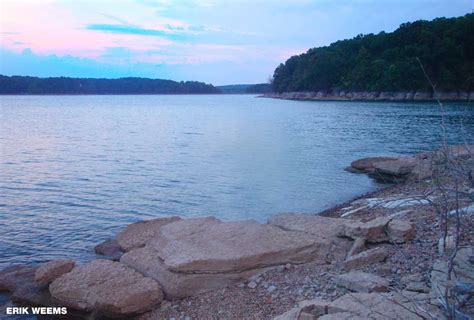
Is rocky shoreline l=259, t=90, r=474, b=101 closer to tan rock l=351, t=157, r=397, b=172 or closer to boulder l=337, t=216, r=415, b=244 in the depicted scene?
tan rock l=351, t=157, r=397, b=172

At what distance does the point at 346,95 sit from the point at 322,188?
4184 inches

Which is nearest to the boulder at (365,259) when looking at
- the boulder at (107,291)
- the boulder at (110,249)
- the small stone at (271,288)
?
the small stone at (271,288)

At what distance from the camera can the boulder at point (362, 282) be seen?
5590 mm

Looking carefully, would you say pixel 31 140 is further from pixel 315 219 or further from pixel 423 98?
pixel 423 98

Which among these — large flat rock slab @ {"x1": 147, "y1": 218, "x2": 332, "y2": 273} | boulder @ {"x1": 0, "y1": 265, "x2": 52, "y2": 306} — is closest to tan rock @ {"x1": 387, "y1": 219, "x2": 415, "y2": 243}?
large flat rock slab @ {"x1": 147, "y1": 218, "x2": 332, "y2": 273}

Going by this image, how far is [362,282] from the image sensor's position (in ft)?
19.3

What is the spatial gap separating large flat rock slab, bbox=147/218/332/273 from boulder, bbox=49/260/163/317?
0.58 meters

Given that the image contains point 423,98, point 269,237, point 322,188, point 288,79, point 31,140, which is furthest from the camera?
point 288,79

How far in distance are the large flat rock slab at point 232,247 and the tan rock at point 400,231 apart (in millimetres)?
1126

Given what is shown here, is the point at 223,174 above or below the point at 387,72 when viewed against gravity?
below

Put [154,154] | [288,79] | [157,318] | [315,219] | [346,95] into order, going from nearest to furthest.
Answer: [157,318], [315,219], [154,154], [346,95], [288,79]

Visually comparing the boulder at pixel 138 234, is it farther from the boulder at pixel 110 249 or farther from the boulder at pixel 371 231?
the boulder at pixel 371 231

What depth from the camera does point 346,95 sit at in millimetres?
119812

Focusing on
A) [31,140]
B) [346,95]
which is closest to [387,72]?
[346,95]
